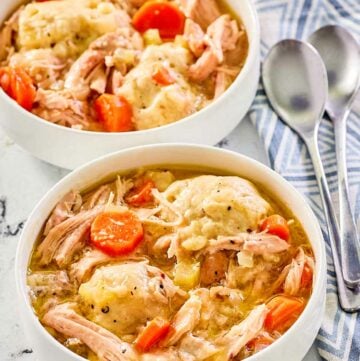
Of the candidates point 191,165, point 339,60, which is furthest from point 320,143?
point 191,165

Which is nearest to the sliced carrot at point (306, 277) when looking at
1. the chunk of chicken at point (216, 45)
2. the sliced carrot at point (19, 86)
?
the chunk of chicken at point (216, 45)

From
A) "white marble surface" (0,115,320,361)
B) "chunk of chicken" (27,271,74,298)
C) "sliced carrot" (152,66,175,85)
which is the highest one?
"sliced carrot" (152,66,175,85)

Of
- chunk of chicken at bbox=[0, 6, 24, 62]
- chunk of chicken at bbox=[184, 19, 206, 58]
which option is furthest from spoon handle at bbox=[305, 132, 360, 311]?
chunk of chicken at bbox=[0, 6, 24, 62]

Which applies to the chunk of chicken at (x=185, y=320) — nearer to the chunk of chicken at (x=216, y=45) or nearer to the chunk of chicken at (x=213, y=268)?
the chunk of chicken at (x=213, y=268)

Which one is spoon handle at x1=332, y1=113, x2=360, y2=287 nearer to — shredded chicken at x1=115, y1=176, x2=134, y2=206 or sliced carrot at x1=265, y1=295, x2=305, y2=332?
sliced carrot at x1=265, y1=295, x2=305, y2=332

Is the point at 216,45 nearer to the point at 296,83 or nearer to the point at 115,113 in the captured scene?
the point at 296,83

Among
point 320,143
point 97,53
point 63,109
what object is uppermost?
Answer: point 97,53
